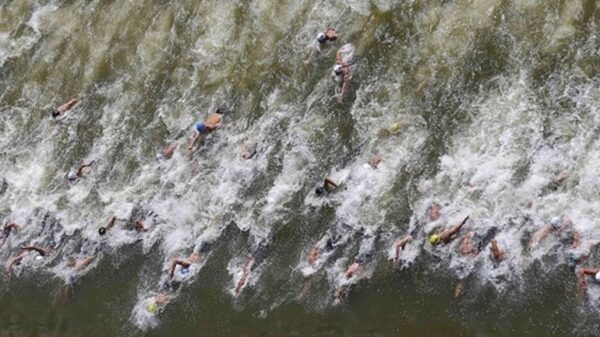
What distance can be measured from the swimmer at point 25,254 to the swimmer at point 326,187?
874cm

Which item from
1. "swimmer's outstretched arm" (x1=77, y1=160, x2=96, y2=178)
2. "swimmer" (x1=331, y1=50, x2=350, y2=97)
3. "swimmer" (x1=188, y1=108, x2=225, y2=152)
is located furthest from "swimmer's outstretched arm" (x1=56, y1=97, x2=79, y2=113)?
"swimmer" (x1=331, y1=50, x2=350, y2=97)

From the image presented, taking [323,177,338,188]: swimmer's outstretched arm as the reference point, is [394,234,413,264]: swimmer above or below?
below

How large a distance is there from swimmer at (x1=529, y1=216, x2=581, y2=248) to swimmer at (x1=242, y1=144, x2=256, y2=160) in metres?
7.78

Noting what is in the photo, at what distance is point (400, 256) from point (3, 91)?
16.8m

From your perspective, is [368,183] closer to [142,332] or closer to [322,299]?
[322,299]

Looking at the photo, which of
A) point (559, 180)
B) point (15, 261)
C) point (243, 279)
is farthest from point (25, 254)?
point (559, 180)

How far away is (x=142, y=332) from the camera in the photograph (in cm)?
1861

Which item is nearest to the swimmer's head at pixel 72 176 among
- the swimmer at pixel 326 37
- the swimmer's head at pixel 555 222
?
the swimmer at pixel 326 37

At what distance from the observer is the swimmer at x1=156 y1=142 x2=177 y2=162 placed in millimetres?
20641

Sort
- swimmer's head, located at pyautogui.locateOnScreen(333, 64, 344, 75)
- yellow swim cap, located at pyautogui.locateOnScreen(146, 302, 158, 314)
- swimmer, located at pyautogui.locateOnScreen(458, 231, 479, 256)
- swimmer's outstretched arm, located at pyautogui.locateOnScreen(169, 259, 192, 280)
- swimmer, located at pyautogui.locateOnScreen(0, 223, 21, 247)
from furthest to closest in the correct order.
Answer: swimmer, located at pyautogui.locateOnScreen(0, 223, 21, 247) → swimmer's head, located at pyautogui.locateOnScreen(333, 64, 344, 75) → yellow swim cap, located at pyautogui.locateOnScreen(146, 302, 158, 314) → swimmer's outstretched arm, located at pyautogui.locateOnScreen(169, 259, 192, 280) → swimmer, located at pyautogui.locateOnScreen(458, 231, 479, 256)

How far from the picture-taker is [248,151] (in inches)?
765

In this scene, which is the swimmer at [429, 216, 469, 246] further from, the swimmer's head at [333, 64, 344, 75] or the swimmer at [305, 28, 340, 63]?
the swimmer at [305, 28, 340, 63]

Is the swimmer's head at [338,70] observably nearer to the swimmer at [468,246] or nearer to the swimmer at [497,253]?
the swimmer at [468,246]

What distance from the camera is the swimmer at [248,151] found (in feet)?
63.6
